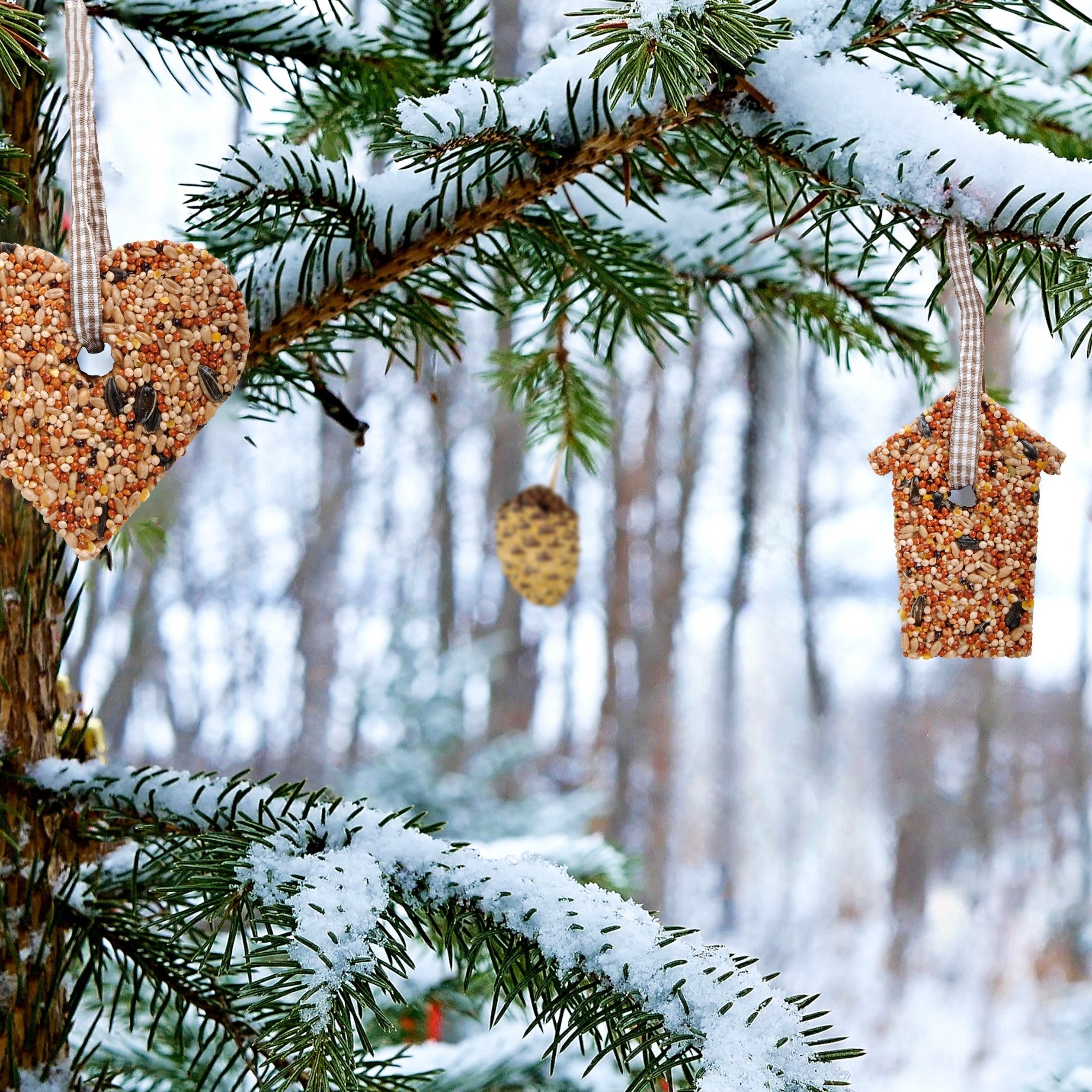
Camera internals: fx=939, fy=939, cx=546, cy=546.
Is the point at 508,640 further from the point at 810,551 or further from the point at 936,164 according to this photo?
the point at 936,164

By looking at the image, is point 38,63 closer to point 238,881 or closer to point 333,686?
point 238,881

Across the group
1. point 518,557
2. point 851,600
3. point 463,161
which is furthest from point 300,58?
point 851,600

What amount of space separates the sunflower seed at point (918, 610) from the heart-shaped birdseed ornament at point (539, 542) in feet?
2.21

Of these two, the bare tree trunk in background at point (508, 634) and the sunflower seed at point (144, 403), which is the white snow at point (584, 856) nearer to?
the sunflower seed at point (144, 403)

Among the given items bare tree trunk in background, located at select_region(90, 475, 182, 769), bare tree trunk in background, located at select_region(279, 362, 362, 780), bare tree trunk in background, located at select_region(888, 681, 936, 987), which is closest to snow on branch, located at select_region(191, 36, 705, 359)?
bare tree trunk in background, located at select_region(90, 475, 182, 769)

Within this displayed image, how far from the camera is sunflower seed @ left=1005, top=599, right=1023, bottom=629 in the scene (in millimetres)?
431

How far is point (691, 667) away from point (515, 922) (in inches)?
153

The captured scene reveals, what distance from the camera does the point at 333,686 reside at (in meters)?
4.32

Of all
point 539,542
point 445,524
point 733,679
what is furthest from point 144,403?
point 445,524

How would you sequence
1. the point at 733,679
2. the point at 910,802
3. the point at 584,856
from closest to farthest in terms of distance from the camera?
the point at 584,856 < the point at 733,679 < the point at 910,802

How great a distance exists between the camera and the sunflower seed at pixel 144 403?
0.37 m

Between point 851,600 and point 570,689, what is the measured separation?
1.36 m

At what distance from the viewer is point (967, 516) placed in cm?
42

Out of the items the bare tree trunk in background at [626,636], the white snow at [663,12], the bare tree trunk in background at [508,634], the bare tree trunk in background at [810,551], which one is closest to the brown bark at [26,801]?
the white snow at [663,12]
